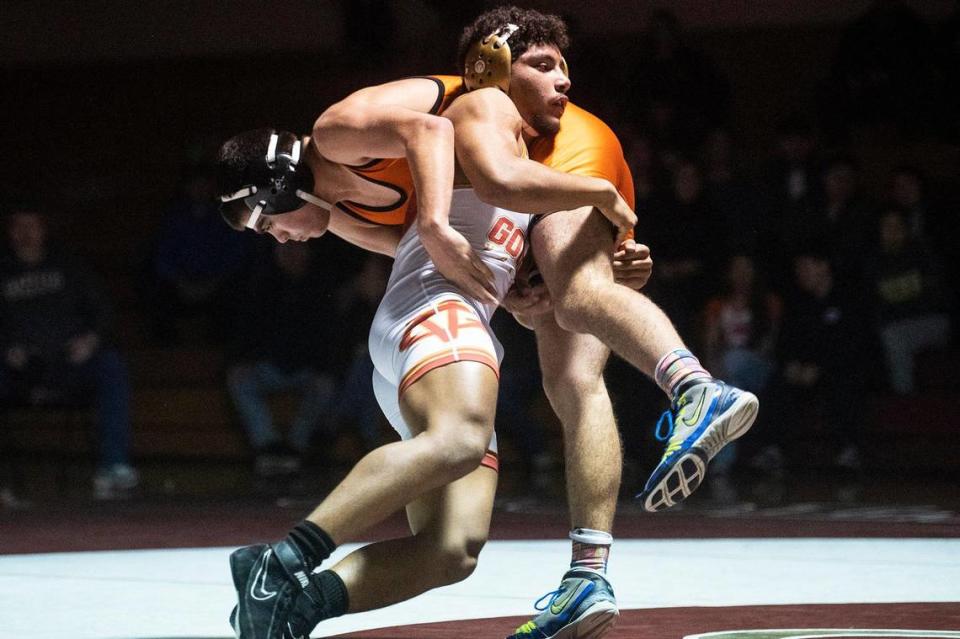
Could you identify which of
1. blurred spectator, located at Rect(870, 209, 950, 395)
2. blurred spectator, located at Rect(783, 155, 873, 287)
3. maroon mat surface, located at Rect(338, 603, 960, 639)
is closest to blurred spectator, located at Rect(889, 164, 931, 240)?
blurred spectator, located at Rect(870, 209, 950, 395)

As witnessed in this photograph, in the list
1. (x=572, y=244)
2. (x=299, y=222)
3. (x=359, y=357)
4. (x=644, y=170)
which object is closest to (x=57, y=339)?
(x=359, y=357)

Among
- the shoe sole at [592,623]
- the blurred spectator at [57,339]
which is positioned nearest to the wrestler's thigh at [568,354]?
the shoe sole at [592,623]

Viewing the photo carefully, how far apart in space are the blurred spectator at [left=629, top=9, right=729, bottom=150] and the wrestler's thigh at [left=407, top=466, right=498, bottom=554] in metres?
6.62

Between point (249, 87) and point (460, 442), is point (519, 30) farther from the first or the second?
point (249, 87)

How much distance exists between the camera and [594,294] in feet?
9.93

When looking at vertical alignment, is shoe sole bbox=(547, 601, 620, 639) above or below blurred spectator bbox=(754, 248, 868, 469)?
below

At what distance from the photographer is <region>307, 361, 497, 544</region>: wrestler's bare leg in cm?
278

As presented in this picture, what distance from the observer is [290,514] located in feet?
21.5

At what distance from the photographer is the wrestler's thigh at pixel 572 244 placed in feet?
10.1

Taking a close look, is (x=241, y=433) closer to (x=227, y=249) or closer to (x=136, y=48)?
(x=227, y=249)

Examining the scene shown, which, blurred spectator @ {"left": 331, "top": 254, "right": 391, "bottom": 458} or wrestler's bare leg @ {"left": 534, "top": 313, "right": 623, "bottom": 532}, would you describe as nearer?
wrestler's bare leg @ {"left": 534, "top": 313, "right": 623, "bottom": 532}

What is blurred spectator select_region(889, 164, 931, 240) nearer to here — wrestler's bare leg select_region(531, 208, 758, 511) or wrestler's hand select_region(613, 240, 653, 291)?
wrestler's hand select_region(613, 240, 653, 291)

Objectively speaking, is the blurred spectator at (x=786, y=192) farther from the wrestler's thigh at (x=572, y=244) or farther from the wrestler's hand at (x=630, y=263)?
the wrestler's thigh at (x=572, y=244)

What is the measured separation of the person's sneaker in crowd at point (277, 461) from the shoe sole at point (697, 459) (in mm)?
5403
